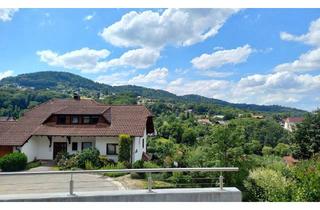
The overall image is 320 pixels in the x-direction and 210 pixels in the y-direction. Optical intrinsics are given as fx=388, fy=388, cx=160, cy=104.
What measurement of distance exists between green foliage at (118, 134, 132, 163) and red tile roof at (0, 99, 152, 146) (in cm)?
85

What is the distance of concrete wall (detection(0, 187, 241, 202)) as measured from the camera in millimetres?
5820

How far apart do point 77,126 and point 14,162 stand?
4.22m

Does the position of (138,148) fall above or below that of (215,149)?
below

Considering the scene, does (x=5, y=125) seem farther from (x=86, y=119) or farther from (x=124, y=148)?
(x=124, y=148)

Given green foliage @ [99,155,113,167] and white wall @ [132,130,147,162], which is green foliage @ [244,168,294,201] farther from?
white wall @ [132,130,147,162]

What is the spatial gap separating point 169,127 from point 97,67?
14.5m

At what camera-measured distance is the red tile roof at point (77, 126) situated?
63.1 feet

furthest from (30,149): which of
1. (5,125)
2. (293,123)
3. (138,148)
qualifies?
(293,123)

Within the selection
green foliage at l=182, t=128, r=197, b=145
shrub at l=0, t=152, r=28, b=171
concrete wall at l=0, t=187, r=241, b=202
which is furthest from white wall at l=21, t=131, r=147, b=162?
concrete wall at l=0, t=187, r=241, b=202

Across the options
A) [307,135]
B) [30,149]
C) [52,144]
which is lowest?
[30,149]

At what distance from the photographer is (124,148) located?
1823 centimetres

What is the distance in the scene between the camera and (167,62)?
23.9 metres
